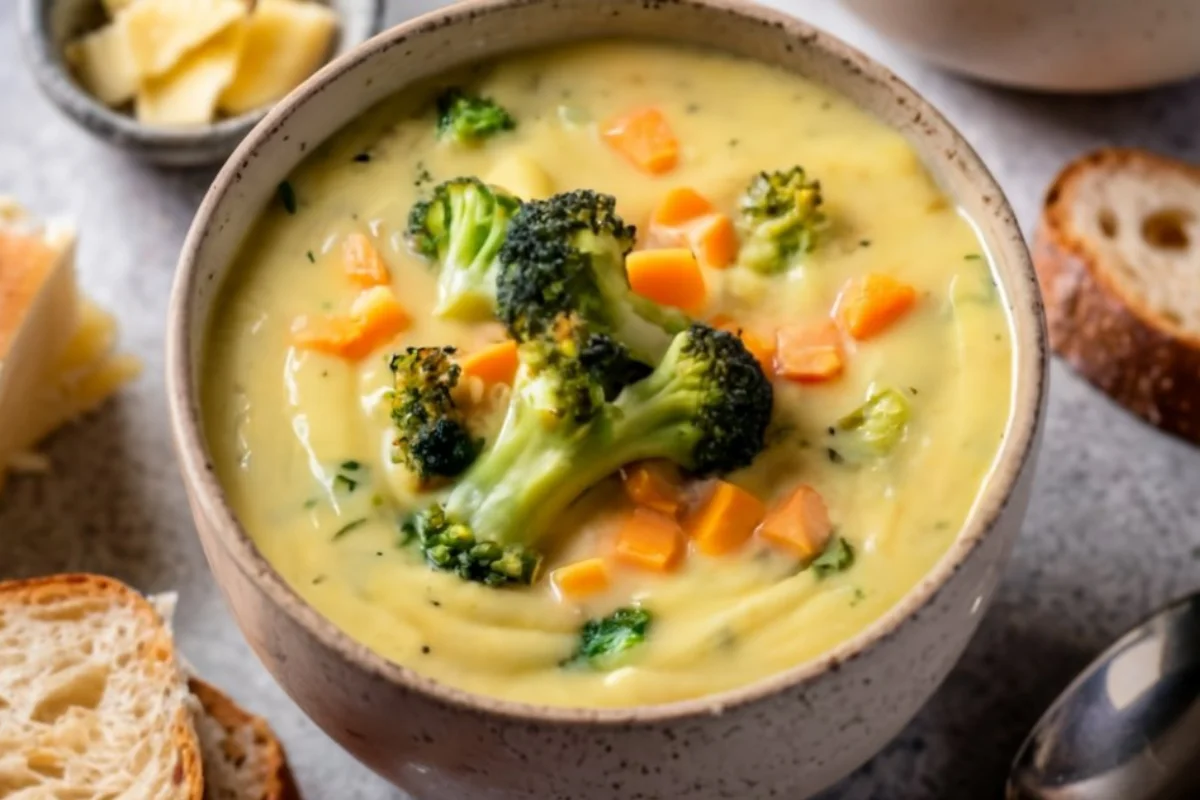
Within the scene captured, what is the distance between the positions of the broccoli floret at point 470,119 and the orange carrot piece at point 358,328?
0.29 meters

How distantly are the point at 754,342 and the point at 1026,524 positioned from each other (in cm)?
80

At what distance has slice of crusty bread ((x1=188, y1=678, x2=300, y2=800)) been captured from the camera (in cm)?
218

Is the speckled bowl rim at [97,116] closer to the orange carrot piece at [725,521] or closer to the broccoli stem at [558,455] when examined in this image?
the broccoli stem at [558,455]

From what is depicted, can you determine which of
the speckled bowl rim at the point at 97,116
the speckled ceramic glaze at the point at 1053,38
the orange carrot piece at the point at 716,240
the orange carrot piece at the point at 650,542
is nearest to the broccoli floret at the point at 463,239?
the orange carrot piece at the point at 716,240

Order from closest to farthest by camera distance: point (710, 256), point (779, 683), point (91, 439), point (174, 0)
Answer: point (779, 683)
point (710, 256)
point (91, 439)
point (174, 0)

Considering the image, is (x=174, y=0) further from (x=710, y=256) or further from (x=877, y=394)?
(x=877, y=394)

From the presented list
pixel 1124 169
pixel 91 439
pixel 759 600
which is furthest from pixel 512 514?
pixel 1124 169

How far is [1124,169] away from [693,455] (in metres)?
1.36

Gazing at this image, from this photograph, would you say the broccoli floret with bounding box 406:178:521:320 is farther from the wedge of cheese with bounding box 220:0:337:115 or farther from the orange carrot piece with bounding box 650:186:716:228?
the wedge of cheese with bounding box 220:0:337:115

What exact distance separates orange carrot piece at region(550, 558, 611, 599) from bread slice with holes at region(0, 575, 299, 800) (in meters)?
0.64

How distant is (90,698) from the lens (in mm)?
2260

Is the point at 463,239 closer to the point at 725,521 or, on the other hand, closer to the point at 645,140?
the point at 645,140

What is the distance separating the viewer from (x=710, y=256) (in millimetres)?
2029

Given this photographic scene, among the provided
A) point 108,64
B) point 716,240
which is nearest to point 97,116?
point 108,64
